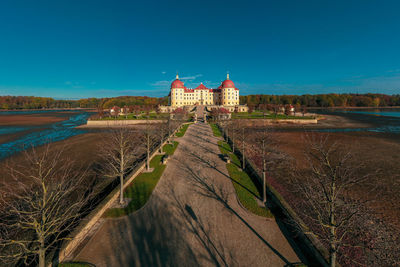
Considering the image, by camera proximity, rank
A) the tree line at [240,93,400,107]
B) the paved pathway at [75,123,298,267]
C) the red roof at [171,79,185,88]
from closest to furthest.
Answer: the paved pathway at [75,123,298,267] → the red roof at [171,79,185,88] → the tree line at [240,93,400,107]

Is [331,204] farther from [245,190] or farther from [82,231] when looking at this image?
[82,231]

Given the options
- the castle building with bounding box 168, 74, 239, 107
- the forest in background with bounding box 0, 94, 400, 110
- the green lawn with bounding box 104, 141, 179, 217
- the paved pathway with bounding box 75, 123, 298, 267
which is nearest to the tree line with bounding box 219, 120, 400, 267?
the paved pathway with bounding box 75, 123, 298, 267

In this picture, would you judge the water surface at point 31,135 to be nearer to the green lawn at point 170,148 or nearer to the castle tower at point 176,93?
the green lawn at point 170,148

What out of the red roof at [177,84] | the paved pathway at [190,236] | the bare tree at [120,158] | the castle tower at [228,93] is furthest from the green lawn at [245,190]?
the red roof at [177,84]

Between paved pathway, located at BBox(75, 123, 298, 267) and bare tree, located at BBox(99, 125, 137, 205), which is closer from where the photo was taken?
paved pathway, located at BBox(75, 123, 298, 267)

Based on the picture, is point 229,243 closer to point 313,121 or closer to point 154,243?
point 154,243

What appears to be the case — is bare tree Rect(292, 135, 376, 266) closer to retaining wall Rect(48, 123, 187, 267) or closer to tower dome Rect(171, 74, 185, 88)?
retaining wall Rect(48, 123, 187, 267)

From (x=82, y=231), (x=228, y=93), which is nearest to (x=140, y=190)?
(x=82, y=231)

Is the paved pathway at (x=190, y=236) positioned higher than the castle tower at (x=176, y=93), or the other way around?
the castle tower at (x=176, y=93)
